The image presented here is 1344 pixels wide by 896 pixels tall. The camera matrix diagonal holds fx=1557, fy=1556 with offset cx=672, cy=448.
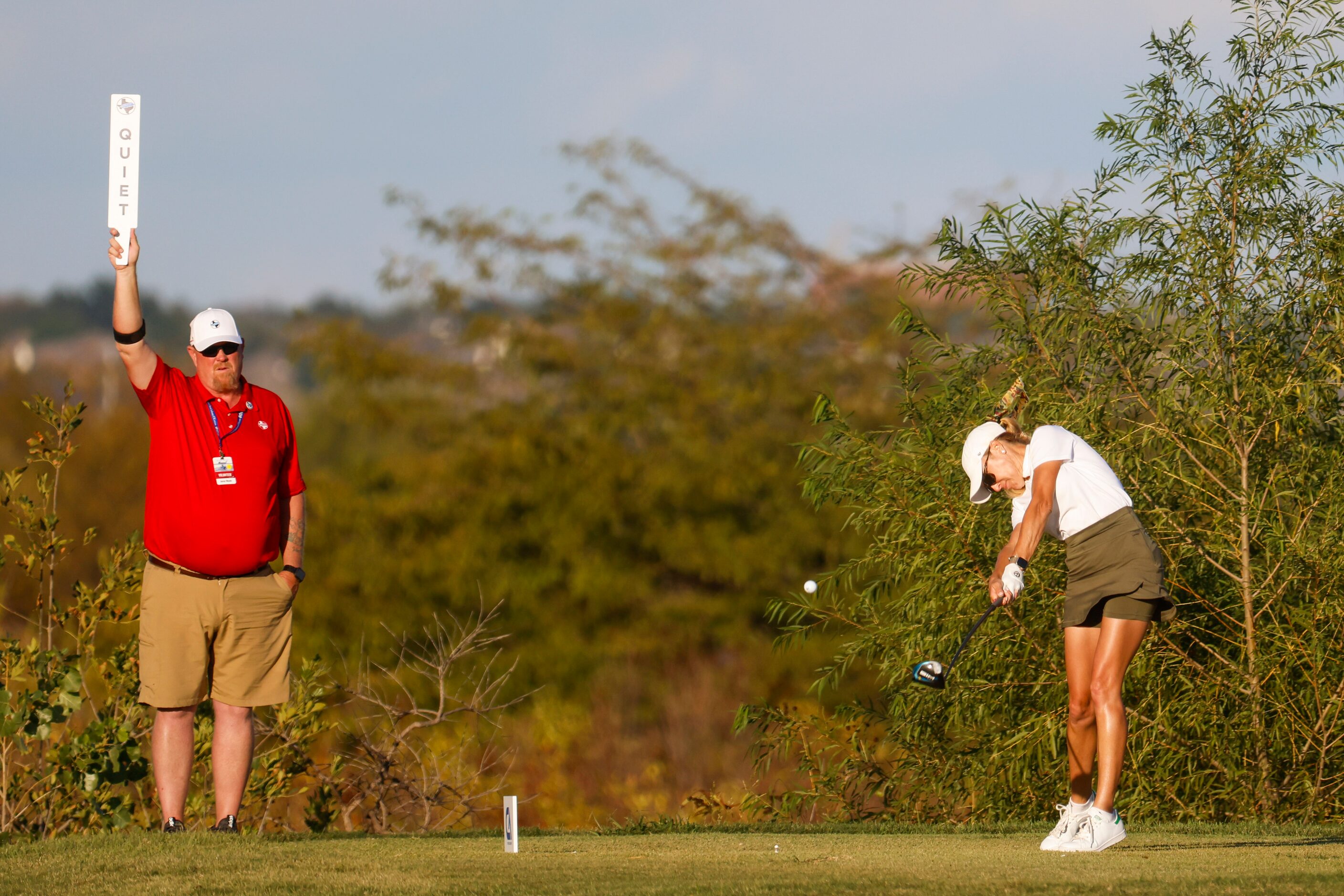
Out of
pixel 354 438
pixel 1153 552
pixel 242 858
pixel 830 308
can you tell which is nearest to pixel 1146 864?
pixel 1153 552

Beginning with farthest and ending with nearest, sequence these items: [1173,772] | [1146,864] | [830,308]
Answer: [830,308] < [1173,772] < [1146,864]

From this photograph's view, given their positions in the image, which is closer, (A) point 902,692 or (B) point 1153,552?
(B) point 1153,552

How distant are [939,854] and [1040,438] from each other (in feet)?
4.25

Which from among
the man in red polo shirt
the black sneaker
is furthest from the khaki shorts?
the black sneaker

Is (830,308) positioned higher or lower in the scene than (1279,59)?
higher

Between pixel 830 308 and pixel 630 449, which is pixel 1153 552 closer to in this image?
pixel 630 449

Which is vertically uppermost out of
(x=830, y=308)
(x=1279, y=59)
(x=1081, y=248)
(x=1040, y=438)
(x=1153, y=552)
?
(x=830, y=308)

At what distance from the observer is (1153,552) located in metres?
4.76

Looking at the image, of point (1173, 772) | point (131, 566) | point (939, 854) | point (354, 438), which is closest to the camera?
point (939, 854)

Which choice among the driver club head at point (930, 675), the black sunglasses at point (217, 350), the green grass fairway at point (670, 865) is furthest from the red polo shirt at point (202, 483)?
the driver club head at point (930, 675)

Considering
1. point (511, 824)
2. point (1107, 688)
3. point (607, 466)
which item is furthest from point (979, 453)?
point (607, 466)

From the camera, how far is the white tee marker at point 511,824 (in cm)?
454

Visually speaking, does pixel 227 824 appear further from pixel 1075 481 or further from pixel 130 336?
pixel 1075 481

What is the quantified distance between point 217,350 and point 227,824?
5.20 feet
